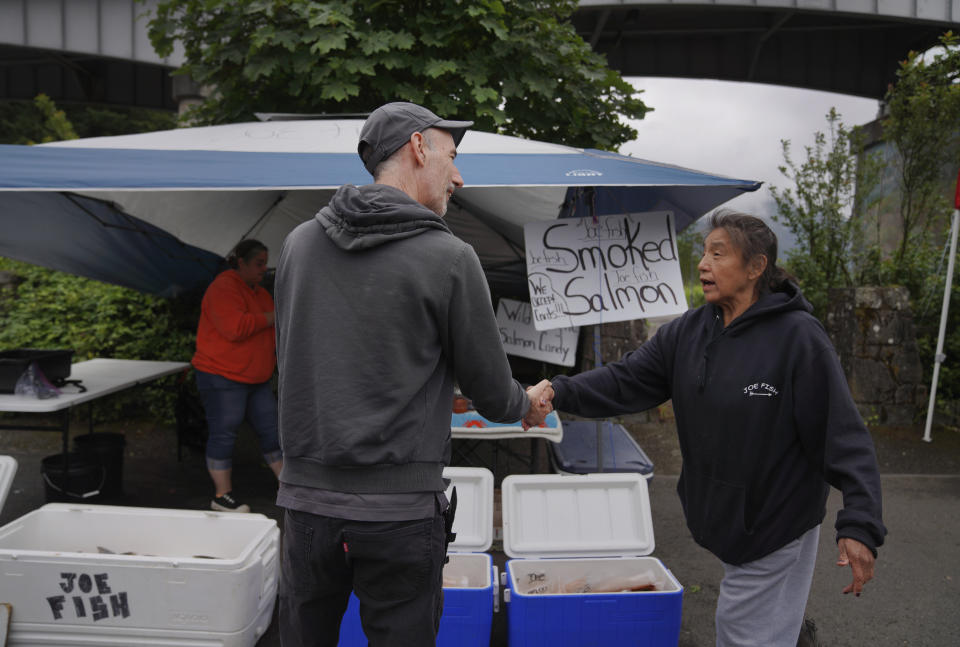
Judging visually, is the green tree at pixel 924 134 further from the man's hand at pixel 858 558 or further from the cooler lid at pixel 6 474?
the cooler lid at pixel 6 474

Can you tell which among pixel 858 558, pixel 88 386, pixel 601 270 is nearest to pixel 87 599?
pixel 88 386

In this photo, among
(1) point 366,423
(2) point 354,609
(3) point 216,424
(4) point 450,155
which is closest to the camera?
(1) point 366,423

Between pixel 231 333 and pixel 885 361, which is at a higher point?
pixel 231 333

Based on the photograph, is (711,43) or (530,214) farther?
(711,43)

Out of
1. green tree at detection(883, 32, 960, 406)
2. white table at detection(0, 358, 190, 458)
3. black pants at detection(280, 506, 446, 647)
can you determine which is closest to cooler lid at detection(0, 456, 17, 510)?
white table at detection(0, 358, 190, 458)

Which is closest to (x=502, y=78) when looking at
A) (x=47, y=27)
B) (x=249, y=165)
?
(x=249, y=165)

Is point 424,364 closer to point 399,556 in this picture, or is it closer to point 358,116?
point 399,556

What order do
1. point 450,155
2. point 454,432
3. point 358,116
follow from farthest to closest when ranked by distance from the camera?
point 358,116, point 454,432, point 450,155

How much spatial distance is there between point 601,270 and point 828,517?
112 inches

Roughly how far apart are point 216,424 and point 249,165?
1909 millimetres

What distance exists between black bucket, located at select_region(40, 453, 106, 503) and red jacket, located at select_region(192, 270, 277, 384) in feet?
3.71

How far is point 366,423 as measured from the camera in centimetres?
155

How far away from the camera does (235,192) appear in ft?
17.2

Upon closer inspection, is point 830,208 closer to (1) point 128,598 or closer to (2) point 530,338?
(2) point 530,338
